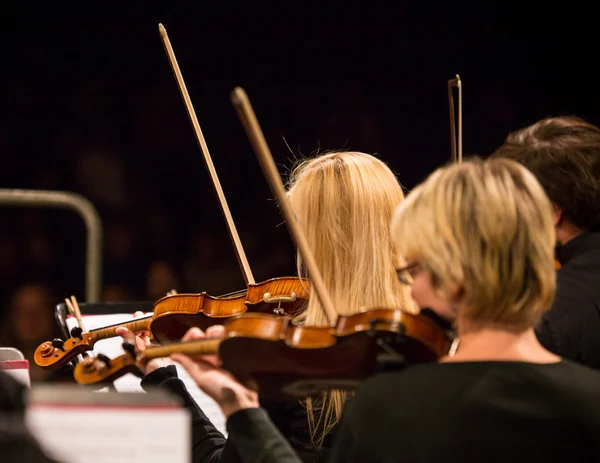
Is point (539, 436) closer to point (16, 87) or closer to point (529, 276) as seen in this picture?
point (529, 276)

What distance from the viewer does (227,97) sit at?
4598mm

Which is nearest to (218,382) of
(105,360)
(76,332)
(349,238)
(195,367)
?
(195,367)

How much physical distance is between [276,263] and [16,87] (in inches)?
65.7

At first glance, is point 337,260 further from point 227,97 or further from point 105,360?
point 227,97

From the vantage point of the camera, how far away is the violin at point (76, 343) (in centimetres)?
179

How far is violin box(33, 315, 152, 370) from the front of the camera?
1.79 meters

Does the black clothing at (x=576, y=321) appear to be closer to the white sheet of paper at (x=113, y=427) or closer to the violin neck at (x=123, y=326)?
the violin neck at (x=123, y=326)

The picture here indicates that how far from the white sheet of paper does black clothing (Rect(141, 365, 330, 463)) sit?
73cm

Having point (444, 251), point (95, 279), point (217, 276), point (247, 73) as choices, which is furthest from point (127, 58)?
point (444, 251)

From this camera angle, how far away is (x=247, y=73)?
15.2ft

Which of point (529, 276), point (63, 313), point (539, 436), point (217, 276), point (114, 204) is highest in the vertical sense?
point (529, 276)

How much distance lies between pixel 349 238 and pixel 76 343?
0.68m

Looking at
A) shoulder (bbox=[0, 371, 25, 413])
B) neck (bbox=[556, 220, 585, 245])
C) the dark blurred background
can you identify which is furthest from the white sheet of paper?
the dark blurred background

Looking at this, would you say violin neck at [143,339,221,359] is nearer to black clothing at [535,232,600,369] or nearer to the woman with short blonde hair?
the woman with short blonde hair
